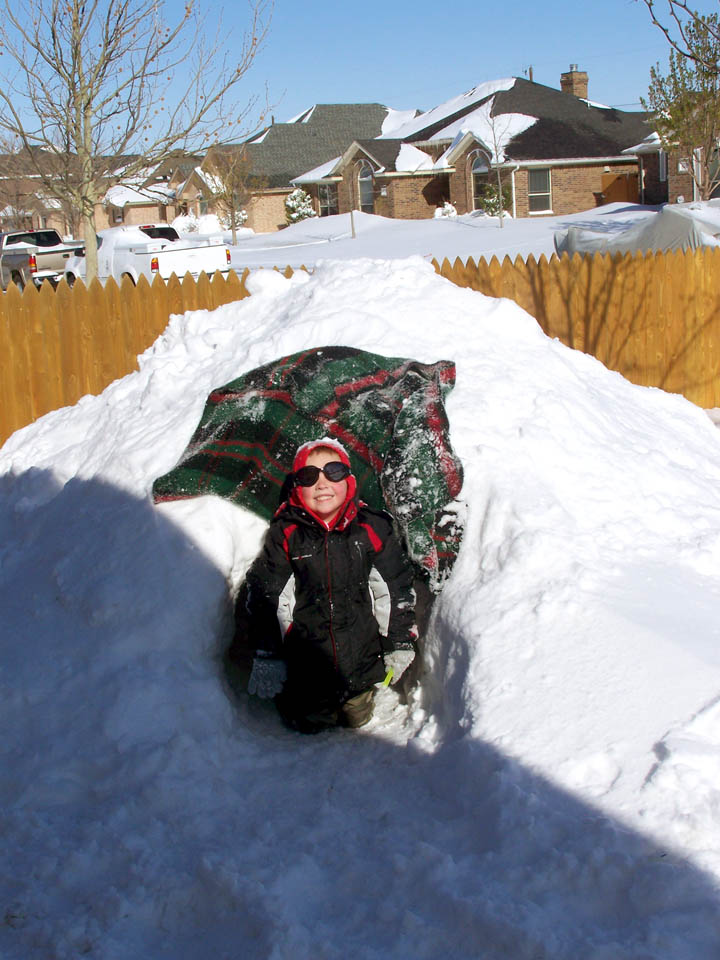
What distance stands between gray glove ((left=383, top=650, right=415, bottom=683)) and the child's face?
2.24 feet

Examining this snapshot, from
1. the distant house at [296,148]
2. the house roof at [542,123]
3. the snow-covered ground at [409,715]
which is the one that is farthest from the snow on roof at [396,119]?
the snow-covered ground at [409,715]

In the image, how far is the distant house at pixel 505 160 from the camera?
3381 cm

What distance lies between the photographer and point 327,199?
4131 cm

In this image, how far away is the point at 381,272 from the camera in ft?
16.7

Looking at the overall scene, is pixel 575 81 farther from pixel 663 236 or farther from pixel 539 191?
pixel 663 236

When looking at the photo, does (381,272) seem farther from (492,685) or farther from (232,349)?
(492,685)

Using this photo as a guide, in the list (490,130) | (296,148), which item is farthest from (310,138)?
(490,130)

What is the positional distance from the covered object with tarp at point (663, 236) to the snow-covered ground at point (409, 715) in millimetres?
8129

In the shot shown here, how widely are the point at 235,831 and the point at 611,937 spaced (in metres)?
1.27

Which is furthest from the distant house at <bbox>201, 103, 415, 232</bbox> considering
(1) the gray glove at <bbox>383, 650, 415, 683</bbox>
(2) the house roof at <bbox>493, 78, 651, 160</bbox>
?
(1) the gray glove at <bbox>383, 650, 415, 683</bbox>

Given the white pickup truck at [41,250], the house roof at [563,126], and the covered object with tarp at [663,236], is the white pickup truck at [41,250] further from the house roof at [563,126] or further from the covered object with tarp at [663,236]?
the house roof at [563,126]

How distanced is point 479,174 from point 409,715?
1349 inches

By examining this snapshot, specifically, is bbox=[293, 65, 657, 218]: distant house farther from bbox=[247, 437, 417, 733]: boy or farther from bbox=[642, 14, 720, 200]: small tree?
bbox=[247, 437, 417, 733]: boy

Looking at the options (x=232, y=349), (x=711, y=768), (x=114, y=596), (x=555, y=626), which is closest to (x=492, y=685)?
(x=555, y=626)
